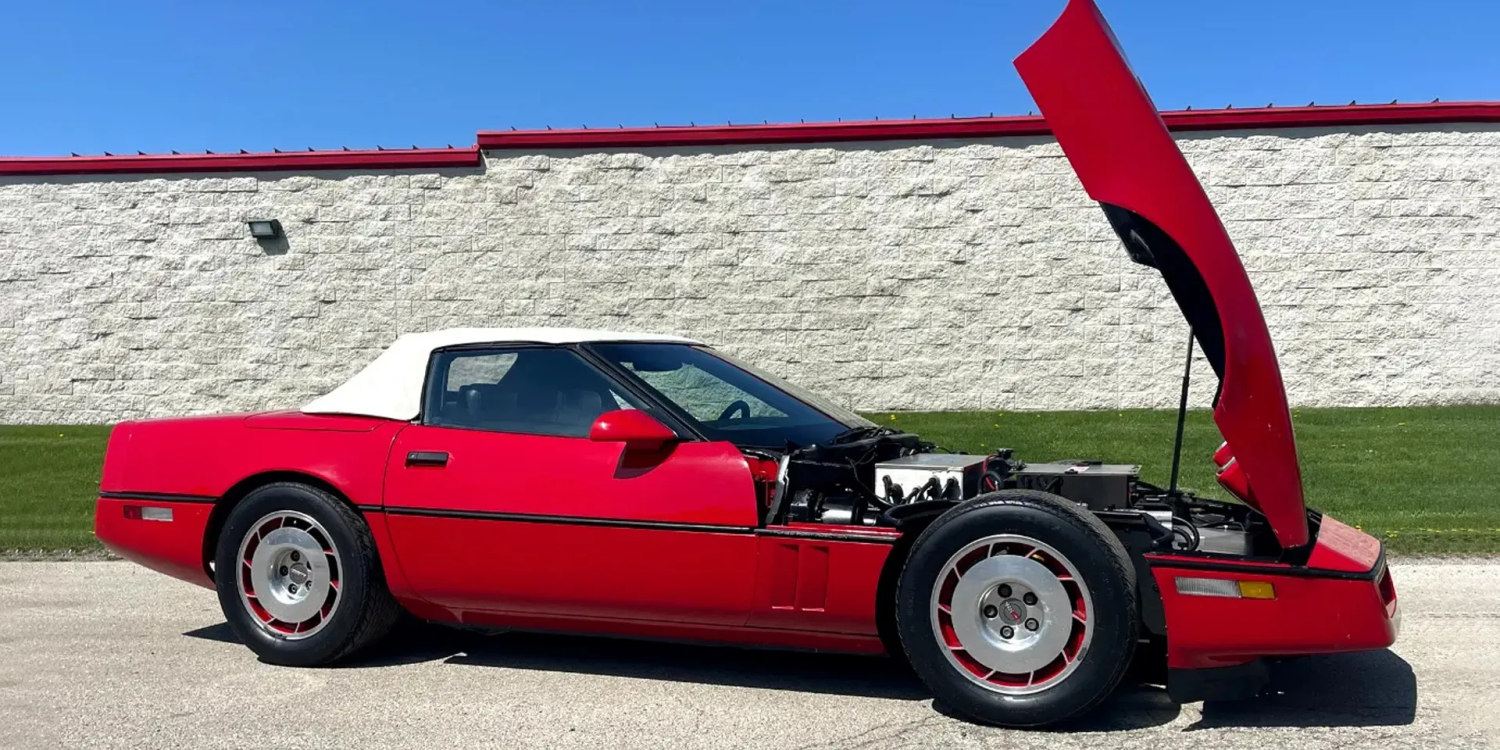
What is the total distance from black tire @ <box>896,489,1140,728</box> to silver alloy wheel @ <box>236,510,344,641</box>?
A: 2.33 m

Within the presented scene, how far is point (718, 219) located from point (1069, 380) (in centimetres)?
391

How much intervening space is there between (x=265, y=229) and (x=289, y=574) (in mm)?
8852

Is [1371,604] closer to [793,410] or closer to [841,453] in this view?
[841,453]

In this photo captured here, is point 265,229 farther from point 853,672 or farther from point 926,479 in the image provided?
point 926,479

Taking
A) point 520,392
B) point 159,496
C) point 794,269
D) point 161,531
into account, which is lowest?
point 161,531

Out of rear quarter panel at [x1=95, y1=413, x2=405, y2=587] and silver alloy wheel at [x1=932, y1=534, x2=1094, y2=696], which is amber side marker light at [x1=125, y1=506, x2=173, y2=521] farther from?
silver alloy wheel at [x1=932, y1=534, x2=1094, y2=696]

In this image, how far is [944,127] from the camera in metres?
12.3

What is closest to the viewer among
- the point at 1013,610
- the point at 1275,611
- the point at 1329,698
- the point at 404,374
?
the point at 1275,611

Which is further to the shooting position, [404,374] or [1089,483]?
[404,374]

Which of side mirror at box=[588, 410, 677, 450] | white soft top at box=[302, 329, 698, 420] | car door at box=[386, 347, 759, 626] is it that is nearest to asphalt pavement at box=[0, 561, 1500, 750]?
car door at box=[386, 347, 759, 626]

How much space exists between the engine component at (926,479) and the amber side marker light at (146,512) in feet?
9.83

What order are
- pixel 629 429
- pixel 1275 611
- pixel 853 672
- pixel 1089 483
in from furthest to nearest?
pixel 853 672 < pixel 1089 483 < pixel 629 429 < pixel 1275 611

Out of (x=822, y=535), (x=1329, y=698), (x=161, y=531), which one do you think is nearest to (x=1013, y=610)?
(x=822, y=535)

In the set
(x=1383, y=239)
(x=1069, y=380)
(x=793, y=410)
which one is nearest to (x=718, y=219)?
(x=1069, y=380)
